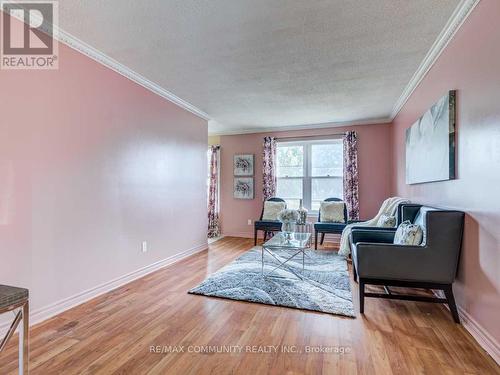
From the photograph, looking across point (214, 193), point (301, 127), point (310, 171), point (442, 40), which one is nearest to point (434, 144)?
point (442, 40)

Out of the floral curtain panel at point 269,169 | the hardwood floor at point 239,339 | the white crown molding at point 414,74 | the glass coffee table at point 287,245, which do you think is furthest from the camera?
the floral curtain panel at point 269,169

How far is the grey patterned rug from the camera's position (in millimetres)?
2535

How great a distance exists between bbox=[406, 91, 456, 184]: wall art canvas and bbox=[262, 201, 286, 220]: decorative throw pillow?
235 cm

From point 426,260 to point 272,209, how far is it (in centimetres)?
323

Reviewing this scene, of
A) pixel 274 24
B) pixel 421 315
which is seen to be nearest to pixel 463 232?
pixel 421 315

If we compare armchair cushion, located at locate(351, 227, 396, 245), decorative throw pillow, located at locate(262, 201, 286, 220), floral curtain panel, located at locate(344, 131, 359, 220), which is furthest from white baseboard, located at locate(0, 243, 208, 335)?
floral curtain panel, located at locate(344, 131, 359, 220)

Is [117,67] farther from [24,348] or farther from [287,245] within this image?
[287,245]

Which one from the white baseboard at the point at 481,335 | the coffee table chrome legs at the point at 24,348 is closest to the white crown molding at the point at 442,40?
the white baseboard at the point at 481,335

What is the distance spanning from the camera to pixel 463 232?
215 cm

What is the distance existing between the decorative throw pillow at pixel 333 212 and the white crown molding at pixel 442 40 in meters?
2.13

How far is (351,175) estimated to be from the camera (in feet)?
17.2

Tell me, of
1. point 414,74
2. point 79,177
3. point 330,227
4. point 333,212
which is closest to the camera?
point 79,177

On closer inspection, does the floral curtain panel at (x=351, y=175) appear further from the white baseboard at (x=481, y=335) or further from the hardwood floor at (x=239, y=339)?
the white baseboard at (x=481, y=335)

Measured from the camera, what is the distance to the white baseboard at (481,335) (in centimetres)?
171
